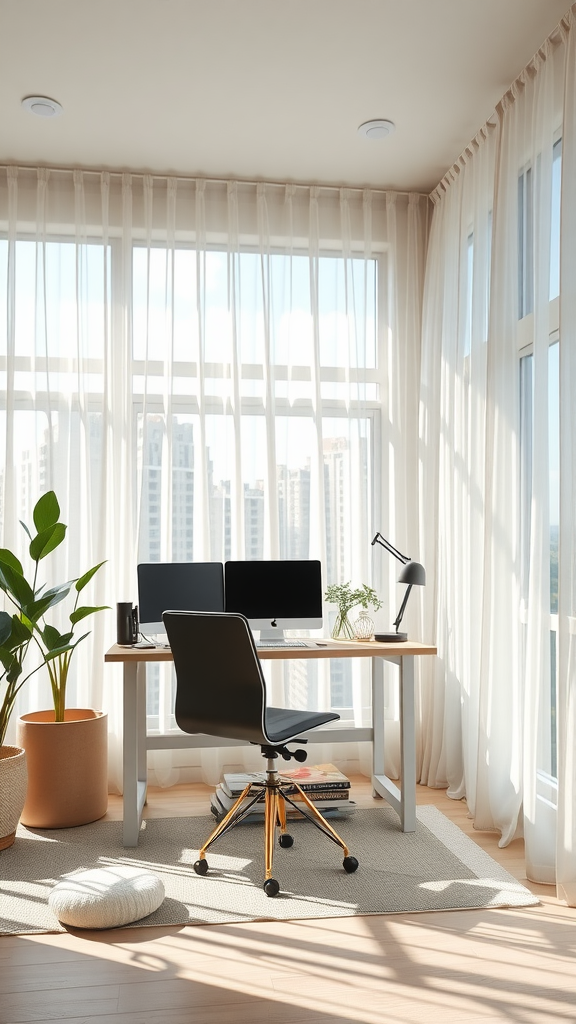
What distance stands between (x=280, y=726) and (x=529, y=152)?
2.35m

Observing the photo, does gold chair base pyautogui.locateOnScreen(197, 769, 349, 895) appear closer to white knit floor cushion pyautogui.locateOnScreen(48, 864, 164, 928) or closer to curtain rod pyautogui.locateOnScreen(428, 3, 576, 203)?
white knit floor cushion pyautogui.locateOnScreen(48, 864, 164, 928)

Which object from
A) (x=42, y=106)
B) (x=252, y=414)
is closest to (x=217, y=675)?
(x=252, y=414)

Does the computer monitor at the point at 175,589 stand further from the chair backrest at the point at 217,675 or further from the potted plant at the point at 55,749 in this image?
the chair backrest at the point at 217,675

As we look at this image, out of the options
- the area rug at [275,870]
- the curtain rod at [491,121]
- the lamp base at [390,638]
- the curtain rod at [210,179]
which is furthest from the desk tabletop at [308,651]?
the curtain rod at [210,179]

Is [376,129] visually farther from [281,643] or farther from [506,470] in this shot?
[281,643]

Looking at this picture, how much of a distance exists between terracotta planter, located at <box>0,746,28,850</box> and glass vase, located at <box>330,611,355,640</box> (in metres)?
1.45

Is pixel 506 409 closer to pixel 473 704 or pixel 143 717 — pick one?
pixel 473 704

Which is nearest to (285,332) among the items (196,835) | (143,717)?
(143,717)

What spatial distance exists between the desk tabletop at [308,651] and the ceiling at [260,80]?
2.26 meters

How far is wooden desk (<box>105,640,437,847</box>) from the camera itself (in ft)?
10.4

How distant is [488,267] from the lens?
3.55 metres

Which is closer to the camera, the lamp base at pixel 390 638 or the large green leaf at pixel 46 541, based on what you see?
the large green leaf at pixel 46 541

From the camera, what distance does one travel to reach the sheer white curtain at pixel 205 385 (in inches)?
158

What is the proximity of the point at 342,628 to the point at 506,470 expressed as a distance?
42.7 inches
